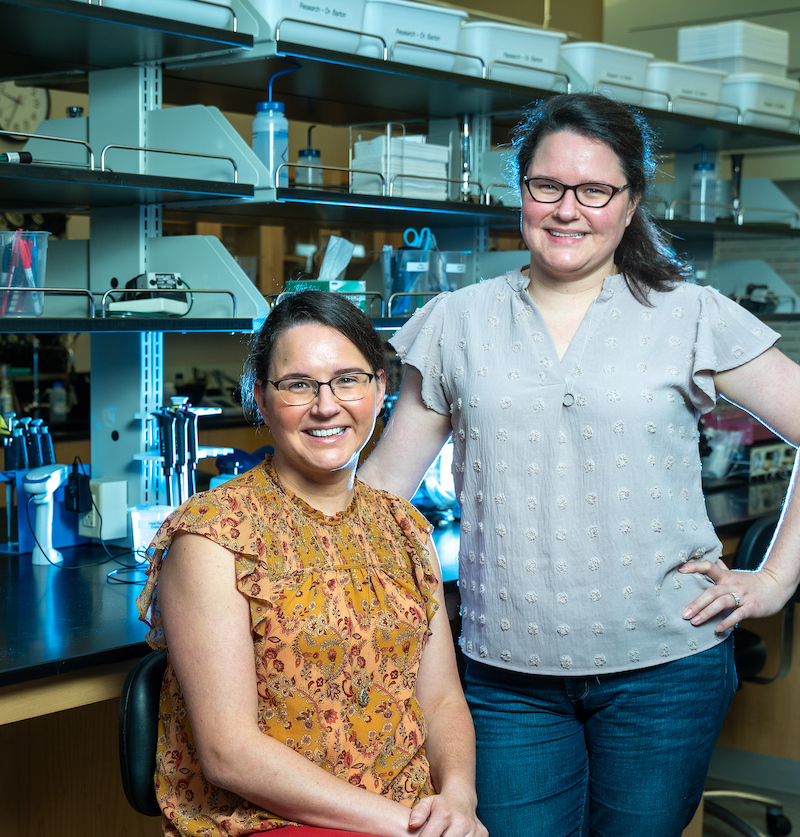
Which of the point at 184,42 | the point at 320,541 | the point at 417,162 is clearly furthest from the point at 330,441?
the point at 417,162

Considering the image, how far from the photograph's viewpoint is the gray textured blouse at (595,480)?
1526mm

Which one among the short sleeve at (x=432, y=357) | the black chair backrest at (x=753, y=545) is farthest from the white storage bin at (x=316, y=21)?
the black chair backrest at (x=753, y=545)

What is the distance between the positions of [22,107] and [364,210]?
3.40 metres

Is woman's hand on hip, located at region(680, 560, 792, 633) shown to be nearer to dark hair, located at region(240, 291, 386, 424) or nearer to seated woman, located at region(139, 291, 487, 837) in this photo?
seated woman, located at region(139, 291, 487, 837)

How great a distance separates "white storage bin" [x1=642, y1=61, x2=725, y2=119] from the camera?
3582 millimetres

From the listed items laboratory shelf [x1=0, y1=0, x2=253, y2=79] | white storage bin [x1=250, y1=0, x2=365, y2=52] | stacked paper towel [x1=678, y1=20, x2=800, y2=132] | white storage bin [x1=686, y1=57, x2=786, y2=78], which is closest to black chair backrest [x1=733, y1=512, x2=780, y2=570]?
white storage bin [x1=250, y1=0, x2=365, y2=52]

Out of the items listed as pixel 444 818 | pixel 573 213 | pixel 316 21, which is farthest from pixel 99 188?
pixel 444 818

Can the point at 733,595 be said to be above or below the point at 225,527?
below

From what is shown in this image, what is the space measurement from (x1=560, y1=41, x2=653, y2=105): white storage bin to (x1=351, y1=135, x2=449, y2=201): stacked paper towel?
62 centimetres

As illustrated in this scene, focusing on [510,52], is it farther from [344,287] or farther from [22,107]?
[22,107]

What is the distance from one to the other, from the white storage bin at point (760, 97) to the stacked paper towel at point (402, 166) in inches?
59.3

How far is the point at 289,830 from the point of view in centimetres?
136

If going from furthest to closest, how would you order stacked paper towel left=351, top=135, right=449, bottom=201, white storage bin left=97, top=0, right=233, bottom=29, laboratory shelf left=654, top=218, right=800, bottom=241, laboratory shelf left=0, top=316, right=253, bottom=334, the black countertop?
1. laboratory shelf left=654, top=218, right=800, bottom=241
2. stacked paper towel left=351, top=135, right=449, bottom=201
3. white storage bin left=97, top=0, right=233, bottom=29
4. laboratory shelf left=0, top=316, right=253, bottom=334
5. the black countertop

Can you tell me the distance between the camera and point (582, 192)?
1.57 metres
